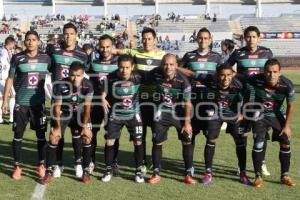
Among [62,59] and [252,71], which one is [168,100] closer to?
[252,71]

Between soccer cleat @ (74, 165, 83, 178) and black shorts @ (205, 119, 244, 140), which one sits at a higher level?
black shorts @ (205, 119, 244, 140)

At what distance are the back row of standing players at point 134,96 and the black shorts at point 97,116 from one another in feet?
0.05

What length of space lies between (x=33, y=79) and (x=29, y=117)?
0.56 meters

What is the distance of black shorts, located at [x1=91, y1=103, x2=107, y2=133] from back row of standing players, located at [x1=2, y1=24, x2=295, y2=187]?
0.01 meters

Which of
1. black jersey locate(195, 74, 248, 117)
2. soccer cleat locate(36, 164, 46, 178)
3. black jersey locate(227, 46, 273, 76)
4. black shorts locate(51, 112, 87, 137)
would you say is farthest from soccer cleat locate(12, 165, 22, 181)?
black jersey locate(227, 46, 273, 76)

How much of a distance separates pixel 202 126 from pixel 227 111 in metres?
0.45

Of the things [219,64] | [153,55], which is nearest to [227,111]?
[219,64]

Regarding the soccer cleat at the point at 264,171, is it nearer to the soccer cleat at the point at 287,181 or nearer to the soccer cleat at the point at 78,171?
the soccer cleat at the point at 287,181

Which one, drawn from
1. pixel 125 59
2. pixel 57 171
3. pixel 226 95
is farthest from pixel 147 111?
pixel 57 171

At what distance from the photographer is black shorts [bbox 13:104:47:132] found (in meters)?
6.98

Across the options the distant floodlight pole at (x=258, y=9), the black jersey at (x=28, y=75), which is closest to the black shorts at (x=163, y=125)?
the black jersey at (x=28, y=75)

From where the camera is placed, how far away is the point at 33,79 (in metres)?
6.98

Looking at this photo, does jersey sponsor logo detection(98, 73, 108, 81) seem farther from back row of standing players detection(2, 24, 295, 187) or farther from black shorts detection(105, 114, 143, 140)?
black shorts detection(105, 114, 143, 140)

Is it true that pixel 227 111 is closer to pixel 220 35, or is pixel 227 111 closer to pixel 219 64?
pixel 219 64
